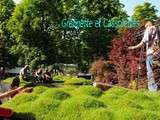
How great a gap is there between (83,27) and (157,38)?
42.9 m

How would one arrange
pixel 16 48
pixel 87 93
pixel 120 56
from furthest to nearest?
1. pixel 16 48
2. pixel 120 56
3. pixel 87 93

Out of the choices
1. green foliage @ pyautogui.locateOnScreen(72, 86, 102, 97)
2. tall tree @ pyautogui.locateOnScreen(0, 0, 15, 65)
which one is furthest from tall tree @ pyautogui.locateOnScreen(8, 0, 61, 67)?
green foliage @ pyautogui.locateOnScreen(72, 86, 102, 97)

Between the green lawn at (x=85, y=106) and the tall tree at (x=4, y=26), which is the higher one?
the tall tree at (x=4, y=26)

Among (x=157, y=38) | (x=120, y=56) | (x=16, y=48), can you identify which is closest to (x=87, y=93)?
(x=157, y=38)

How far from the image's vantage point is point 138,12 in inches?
2244

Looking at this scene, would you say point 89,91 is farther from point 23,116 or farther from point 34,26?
point 34,26

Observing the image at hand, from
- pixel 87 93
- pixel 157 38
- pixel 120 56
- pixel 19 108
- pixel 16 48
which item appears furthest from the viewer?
pixel 16 48

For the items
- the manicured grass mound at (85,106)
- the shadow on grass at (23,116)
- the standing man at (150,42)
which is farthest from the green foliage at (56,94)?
the standing man at (150,42)

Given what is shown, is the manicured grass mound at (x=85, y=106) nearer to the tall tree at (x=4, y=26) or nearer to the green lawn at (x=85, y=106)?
the green lawn at (x=85, y=106)

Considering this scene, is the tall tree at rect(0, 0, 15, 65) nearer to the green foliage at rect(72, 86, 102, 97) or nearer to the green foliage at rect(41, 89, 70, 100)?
the green foliage at rect(72, 86, 102, 97)

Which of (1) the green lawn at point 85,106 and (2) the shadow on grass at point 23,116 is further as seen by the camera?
(2) the shadow on grass at point 23,116

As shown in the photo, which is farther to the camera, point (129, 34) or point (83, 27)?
point (83, 27)

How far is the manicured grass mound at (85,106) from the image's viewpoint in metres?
8.64

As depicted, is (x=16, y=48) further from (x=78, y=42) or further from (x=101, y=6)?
(x=101, y=6)
